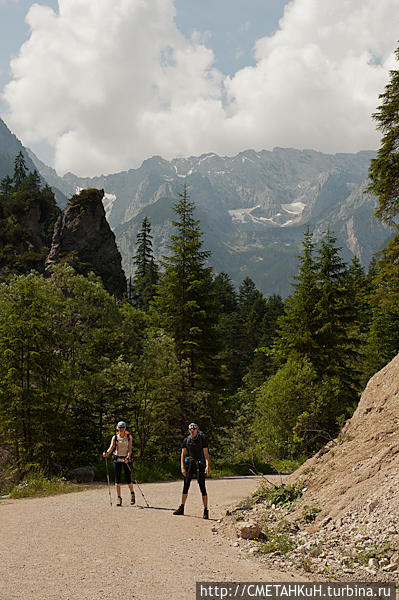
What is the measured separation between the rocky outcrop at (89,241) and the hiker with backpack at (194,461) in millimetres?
48640

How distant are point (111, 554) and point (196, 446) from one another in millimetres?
3408

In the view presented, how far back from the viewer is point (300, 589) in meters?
4.86

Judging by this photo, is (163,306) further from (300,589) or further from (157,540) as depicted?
(300,589)

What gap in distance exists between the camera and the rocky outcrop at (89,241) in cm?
5760

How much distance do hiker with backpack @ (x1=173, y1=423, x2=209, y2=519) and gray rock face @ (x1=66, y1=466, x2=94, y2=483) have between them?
23.1 ft

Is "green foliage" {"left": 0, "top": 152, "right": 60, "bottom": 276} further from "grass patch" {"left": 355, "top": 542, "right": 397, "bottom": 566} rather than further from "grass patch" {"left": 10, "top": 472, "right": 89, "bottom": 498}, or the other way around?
"grass patch" {"left": 355, "top": 542, "right": 397, "bottom": 566}

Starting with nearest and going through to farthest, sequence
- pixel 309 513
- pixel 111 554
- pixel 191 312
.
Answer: pixel 111 554
pixel 309 513
pixel 191 312

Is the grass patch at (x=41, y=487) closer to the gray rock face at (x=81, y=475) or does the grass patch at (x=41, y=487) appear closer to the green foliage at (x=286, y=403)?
the gray rock face at (x=81, y=475)

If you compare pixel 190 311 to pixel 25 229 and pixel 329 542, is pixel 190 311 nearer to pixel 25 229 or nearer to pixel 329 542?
pixel 329 542

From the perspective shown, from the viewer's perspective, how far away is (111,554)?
6.05 m

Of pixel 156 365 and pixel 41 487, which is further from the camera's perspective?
pixel 156 365

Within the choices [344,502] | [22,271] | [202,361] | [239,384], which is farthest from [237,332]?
[344,502]

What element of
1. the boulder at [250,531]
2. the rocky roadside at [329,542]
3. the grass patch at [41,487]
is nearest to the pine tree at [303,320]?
the grass patch at [41,487]

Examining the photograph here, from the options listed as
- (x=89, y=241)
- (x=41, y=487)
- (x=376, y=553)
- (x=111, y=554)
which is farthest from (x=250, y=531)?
(x=89, y=241)
